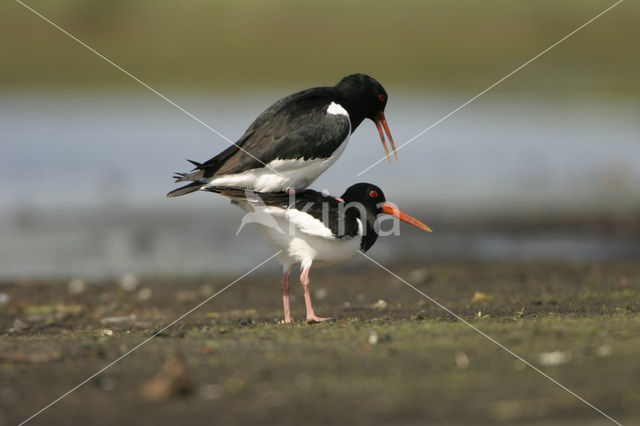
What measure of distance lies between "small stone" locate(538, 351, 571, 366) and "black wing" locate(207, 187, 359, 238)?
2.69 m

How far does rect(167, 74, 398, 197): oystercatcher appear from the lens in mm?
7785

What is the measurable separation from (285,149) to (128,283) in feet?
13.8

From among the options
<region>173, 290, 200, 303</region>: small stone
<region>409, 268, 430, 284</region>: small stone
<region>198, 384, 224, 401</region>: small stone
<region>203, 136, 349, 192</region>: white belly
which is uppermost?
<region>203, 136, 349, 192</region>: white belly

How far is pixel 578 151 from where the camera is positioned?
19844mm

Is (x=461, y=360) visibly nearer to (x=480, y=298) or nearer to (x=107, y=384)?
(x=107, y=384)

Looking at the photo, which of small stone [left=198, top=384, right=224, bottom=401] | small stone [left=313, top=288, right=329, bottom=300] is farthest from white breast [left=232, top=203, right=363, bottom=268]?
small stone [left=198, top=384, right=224, bottom=401]

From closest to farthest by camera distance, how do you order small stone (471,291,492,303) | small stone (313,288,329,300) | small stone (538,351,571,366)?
1. small stone (538,351,571,366)
2. small stone (471,291,492,303)
3. small stone (313,288,329,300)

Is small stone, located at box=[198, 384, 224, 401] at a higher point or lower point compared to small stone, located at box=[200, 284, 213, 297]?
lower

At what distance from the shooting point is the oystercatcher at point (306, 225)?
7547mm

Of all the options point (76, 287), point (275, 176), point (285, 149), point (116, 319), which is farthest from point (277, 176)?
point (76, 287)

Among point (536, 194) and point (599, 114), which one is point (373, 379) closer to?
point (536, 194)

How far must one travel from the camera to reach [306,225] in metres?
7.55

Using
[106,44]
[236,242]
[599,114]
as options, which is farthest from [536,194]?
[106,44]

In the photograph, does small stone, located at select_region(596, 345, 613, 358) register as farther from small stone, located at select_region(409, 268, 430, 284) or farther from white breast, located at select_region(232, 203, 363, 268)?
small stone, located at select_region(409, 268, 430, 284)
